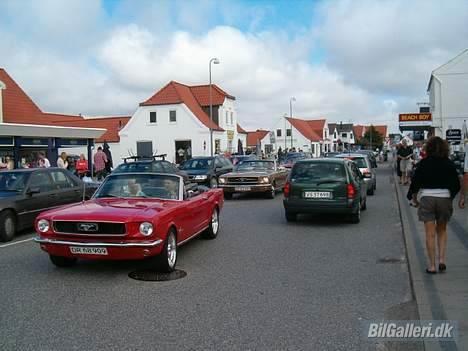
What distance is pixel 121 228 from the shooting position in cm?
683

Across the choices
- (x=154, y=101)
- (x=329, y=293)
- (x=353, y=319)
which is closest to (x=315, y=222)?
(x=329, y=293)

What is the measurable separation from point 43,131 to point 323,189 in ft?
53.6

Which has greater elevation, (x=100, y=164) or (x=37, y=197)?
(x=100, y=164)

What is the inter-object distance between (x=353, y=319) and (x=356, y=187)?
689 centimetres

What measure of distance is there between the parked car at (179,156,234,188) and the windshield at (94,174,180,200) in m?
12.2

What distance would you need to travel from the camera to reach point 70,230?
7027mm

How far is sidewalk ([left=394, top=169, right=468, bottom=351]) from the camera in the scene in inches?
197

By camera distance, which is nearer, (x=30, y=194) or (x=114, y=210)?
(x=114, y=210)

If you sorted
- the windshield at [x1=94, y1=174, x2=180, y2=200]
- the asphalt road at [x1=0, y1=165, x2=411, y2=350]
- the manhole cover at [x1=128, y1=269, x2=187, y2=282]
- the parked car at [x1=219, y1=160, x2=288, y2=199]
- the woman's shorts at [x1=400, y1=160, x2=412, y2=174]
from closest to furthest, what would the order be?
1. the asphalt road at [x1=0, y1=165, x2=411, y2=350]
2. the manhole cover at [x1=128, y1=269, x2=187, y2=282]
3. the windshield at [x1=94, y1=174, x2=180, y2=200]
4. the parked car at [x1=219, y1=160, x2=288, y2=199]
5. the woman's shorts at [x1=400, y1=160, x2=412, y2=174]

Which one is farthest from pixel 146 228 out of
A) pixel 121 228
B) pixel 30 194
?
Answer: pixel 30 194

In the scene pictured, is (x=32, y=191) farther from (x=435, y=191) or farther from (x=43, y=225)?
(x=435, y=191)

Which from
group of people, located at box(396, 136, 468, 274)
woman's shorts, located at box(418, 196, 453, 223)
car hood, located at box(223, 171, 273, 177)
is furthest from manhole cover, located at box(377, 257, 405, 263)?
car hood, located at box(223, 171, 273, 177)

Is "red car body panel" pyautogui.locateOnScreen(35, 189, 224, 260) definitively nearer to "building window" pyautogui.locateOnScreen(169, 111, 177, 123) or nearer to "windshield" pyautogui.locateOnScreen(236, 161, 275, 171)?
"windshield" pyautogui.locateOnScreen(236, 161, 275, 171)

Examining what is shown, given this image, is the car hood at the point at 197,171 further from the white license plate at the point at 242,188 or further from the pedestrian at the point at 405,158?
the pedestrian at the point at 405,158
